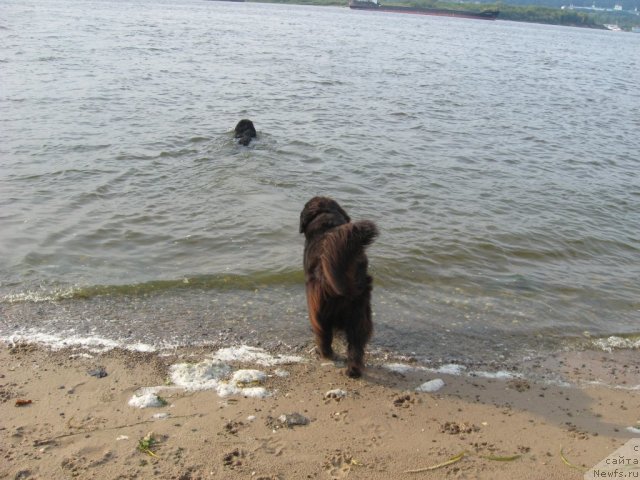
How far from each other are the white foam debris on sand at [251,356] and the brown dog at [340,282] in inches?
12.6

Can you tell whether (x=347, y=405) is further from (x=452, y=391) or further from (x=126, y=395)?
(x=126, y=395)

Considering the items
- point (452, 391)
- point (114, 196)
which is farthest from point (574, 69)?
point (452, 391)

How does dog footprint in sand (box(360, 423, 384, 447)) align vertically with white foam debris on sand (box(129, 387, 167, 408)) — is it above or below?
above

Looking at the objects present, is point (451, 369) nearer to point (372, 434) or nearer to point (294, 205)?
point (372, 434)

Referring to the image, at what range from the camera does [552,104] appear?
18469 mm

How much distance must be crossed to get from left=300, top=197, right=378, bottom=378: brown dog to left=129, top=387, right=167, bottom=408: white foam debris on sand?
1345 millimetres

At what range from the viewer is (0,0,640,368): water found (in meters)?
5.49

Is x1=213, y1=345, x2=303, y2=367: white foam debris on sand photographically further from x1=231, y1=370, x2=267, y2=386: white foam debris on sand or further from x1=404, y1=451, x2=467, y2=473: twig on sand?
x1=404, y1=451, x2=467, y2=473: twig on sand

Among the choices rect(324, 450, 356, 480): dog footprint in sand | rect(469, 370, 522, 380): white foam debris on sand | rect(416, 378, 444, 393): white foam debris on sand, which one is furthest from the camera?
rect(469, 370, 522, 380): white foam debris on sand

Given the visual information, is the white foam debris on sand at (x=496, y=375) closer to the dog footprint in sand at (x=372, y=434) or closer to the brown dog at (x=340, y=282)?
the brown dog at (x=340, y=282)

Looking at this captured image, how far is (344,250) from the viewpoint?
4051 millimetres

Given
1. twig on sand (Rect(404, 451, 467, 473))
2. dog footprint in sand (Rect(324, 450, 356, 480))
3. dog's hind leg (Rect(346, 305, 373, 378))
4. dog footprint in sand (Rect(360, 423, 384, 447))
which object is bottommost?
dog footprint in sand (Rect(360, 423, 384, 447))

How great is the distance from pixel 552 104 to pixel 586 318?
14.6m

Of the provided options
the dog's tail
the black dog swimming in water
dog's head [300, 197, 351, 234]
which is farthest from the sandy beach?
the black dog swimming in water
